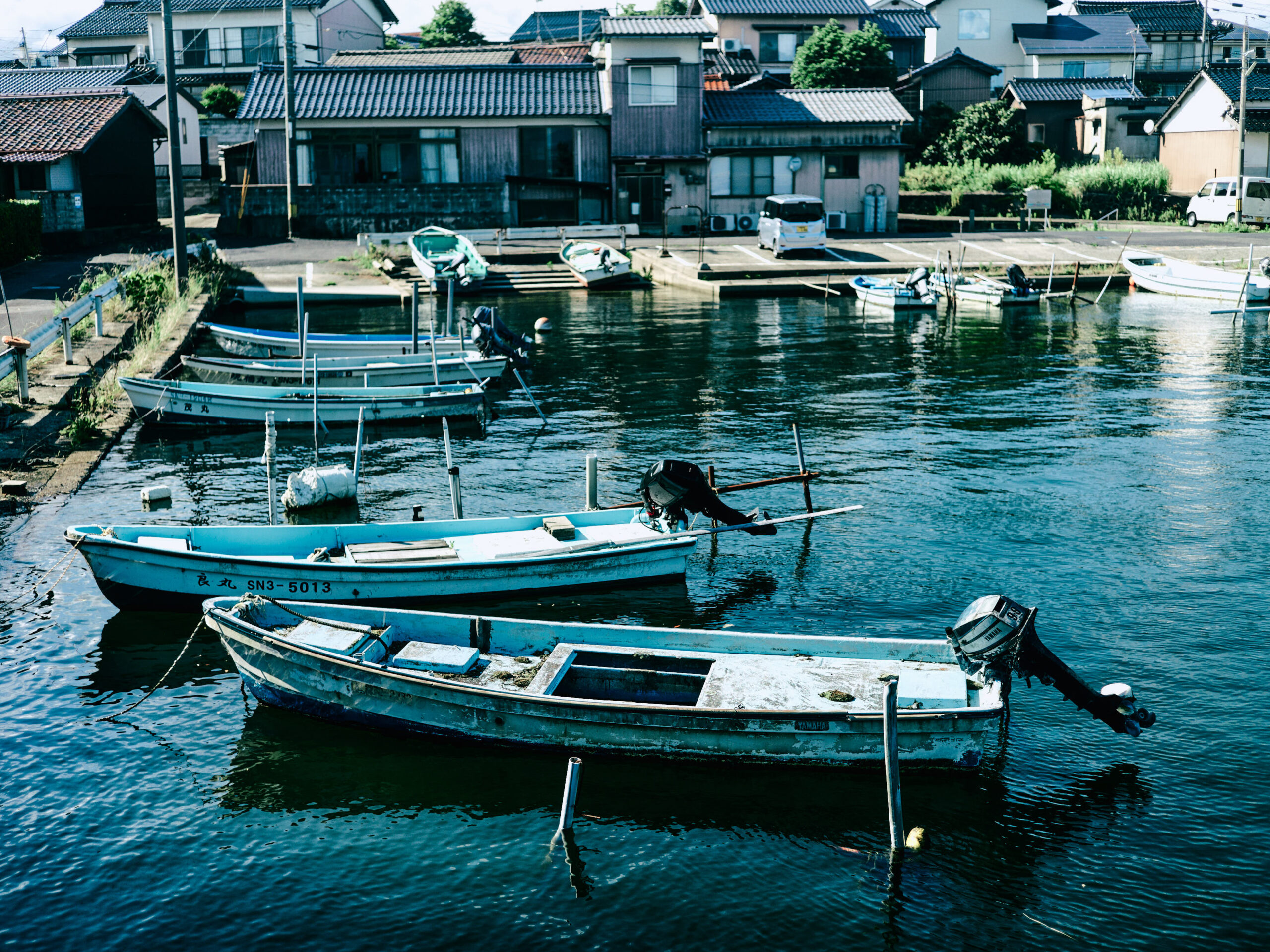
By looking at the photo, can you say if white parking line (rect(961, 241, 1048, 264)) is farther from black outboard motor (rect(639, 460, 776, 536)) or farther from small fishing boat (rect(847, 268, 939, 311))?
black outboard motor (rect(639, 460, 776, 536))

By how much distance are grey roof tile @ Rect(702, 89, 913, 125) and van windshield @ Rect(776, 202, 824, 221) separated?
6.83 metres

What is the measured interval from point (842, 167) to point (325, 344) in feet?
96.4

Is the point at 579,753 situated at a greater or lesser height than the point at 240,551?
lesser

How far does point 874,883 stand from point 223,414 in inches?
724

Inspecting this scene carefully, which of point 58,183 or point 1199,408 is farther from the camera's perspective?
point 58,183

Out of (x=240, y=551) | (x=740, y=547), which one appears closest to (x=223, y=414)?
(x=240, y=551)

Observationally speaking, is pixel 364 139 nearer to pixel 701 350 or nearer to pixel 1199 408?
pixel 701 350

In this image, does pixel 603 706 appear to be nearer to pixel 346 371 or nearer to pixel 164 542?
pixel 164 542

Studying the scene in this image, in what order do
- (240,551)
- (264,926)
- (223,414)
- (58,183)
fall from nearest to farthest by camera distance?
(264,926) < (240,551) < (223,414) < (58,183)

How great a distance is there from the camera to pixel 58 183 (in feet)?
144

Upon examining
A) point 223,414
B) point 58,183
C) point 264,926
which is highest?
point 58,183

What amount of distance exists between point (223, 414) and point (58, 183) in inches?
970

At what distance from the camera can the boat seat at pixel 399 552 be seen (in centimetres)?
1512

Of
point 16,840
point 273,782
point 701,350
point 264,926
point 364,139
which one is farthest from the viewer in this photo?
point 364,139
